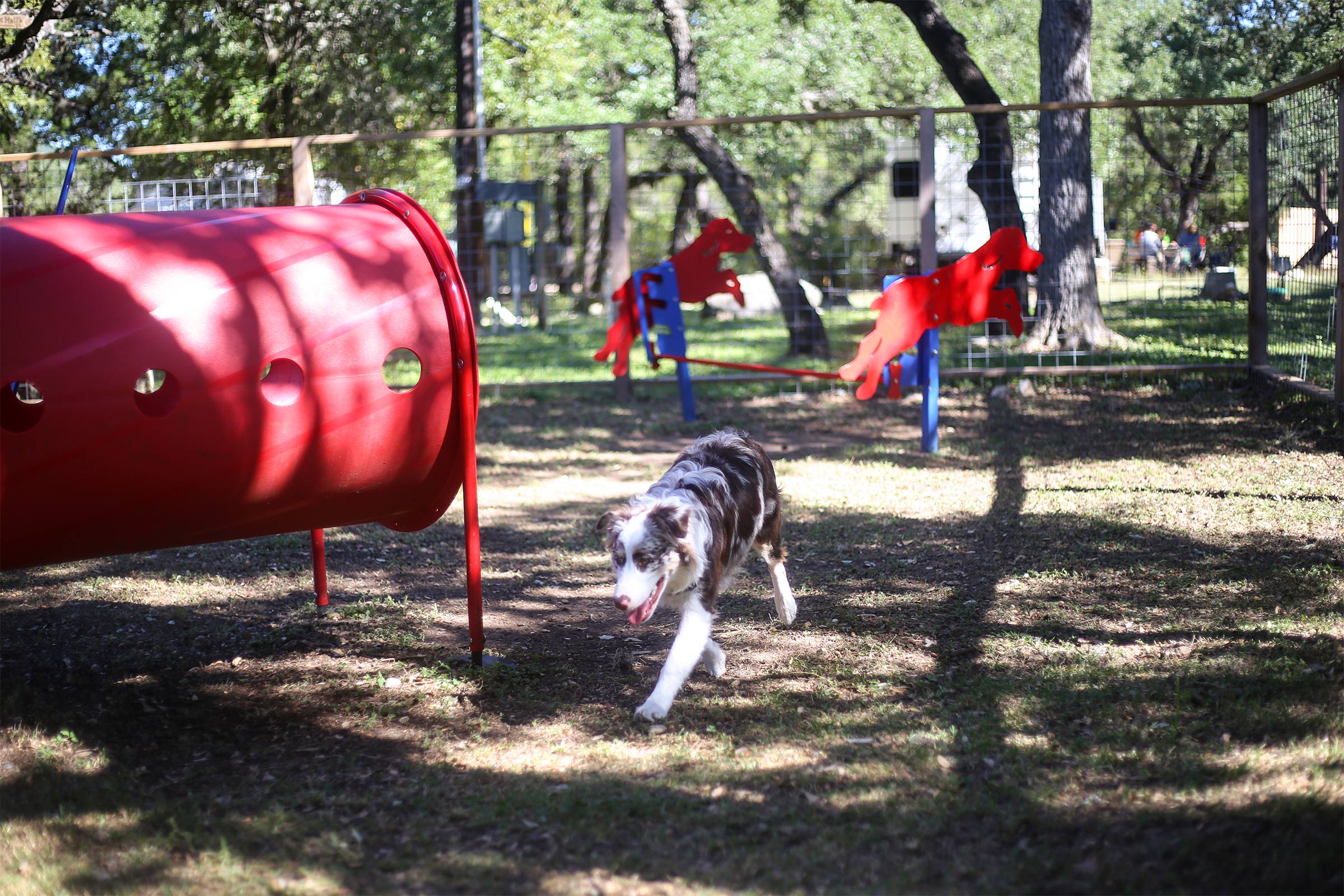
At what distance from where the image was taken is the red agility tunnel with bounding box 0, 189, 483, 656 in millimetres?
3611

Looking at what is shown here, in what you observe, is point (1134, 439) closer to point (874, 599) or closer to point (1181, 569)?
point (1181, 569)

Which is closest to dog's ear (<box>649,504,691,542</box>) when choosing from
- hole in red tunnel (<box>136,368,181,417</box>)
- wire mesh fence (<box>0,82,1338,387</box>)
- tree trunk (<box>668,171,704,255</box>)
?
hole in red tunnel (<box>136,368,181,417</box>)

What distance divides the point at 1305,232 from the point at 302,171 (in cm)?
893

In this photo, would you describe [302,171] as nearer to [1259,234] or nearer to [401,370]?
[401,370]

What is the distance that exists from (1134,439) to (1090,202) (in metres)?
4.40

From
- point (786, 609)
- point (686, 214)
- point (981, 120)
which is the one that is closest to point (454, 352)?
point (786, 609)

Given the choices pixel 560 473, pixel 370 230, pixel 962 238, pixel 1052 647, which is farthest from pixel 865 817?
pixel 962 238

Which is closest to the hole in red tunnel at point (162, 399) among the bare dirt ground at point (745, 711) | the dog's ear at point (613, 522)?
the bare dirt ground at point (745, 711)

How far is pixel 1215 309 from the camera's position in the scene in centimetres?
1330

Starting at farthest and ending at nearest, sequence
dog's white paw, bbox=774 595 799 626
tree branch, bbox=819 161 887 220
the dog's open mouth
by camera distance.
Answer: tree branch, bbox=819 161 887 220 → dog's white paw, bbox=774 595 799 626 → the dog's open mouth

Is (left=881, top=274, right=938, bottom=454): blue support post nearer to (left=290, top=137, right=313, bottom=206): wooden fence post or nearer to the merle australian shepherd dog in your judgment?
the merle australian shepherd dog

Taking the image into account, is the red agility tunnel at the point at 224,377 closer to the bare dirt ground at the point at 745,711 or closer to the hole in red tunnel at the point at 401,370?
the bare dirt ground at the point at 745,711

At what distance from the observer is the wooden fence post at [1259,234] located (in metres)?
10.2

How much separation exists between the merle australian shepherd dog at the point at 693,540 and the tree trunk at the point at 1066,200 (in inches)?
311
